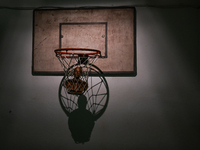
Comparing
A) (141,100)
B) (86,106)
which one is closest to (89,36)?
(86,106)

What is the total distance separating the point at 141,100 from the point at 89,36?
91 centimetres

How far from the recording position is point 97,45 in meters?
1.50

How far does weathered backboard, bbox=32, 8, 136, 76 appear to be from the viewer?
1496 mm

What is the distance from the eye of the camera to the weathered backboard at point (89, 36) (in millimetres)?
1496

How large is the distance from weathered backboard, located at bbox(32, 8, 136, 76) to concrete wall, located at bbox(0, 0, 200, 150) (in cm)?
9

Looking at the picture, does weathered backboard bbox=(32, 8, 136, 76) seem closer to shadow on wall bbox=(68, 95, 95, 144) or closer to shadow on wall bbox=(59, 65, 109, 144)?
shadow on wall bbox=(59, 65, 109, 144)

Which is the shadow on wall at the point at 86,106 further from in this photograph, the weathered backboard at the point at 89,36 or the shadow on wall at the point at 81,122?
the weathered backboard at the point at 89,36

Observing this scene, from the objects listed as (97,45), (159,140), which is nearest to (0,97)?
(97,45)

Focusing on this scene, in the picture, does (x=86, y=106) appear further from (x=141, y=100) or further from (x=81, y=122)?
(x=141, y=100)

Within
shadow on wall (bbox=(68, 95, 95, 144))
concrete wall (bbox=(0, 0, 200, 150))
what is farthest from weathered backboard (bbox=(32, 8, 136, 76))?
shadow on wall (bbox=(68, 95, 95, 144))

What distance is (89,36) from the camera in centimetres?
151

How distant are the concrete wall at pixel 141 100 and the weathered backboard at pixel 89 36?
9 centimetres

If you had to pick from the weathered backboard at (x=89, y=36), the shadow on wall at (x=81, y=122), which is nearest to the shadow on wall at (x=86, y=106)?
the shadow on wall at (x=81, y=122)

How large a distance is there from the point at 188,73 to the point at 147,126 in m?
0.73
